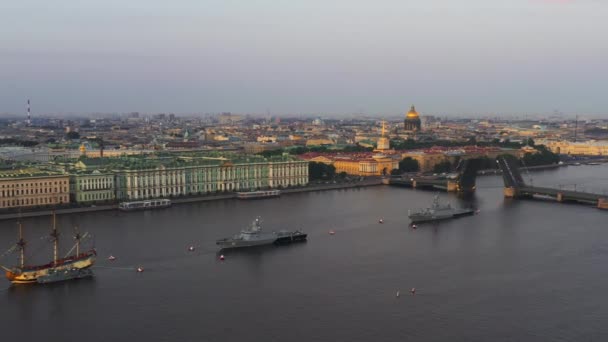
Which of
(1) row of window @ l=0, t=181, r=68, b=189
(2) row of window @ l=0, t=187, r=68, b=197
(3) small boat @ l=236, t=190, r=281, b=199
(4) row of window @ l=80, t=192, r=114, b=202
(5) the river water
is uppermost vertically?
(1) row of window @ l=0, t=181, r=68, b=189

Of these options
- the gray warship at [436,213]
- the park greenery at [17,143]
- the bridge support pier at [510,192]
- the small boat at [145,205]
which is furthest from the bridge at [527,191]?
the park greenery at [17,143]

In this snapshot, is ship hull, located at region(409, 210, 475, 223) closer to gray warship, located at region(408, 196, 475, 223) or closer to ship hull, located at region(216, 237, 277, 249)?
gray warship, located at region(408, 196, 475, 223)

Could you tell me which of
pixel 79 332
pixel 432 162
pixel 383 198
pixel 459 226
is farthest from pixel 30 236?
pixel 432 162

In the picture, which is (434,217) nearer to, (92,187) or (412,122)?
(92,187)

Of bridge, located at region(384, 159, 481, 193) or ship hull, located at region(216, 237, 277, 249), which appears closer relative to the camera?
ship hull, located at region(216, 237, 277, 249)

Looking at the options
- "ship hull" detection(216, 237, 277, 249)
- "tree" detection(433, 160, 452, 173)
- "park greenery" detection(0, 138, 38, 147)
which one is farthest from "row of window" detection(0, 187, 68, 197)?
"park greenery" detection(0, 138, 38, 147)

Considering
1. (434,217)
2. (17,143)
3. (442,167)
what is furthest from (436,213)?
(17,143)

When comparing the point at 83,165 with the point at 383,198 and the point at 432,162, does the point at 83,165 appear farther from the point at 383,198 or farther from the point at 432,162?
the point at 432,162
